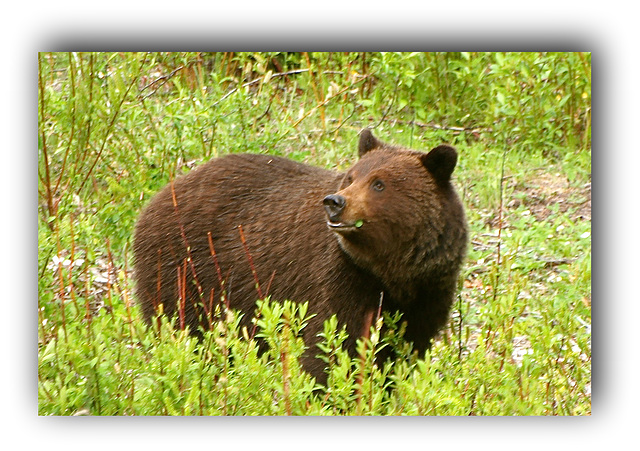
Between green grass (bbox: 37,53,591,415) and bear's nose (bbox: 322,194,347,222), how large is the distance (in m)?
0.53

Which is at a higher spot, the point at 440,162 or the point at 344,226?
the point at 440,162

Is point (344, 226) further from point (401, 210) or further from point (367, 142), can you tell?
point (367, 142)

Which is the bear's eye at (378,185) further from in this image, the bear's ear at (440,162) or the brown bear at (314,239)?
the bear's ear at (440,162)

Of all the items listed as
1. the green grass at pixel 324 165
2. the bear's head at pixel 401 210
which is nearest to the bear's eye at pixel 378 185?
the bear's head at pixel 401 210

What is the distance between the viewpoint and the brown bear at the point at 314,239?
20.0 ft

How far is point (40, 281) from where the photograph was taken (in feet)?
20.0

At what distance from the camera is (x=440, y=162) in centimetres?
614

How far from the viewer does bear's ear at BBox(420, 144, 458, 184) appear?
6.08 metres

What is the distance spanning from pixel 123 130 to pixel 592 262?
2.91 m

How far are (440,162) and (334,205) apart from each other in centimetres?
72

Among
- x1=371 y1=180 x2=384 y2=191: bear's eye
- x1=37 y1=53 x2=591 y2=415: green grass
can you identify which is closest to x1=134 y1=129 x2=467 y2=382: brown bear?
x1=371 y1=180 x2=384 y2=191: bear's eye

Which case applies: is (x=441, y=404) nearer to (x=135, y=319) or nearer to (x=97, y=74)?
(x=135, y=319)

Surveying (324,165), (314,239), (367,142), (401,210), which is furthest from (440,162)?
(324,165)

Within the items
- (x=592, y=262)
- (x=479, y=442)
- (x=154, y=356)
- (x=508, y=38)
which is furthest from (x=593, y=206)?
(x=154, y=356)
